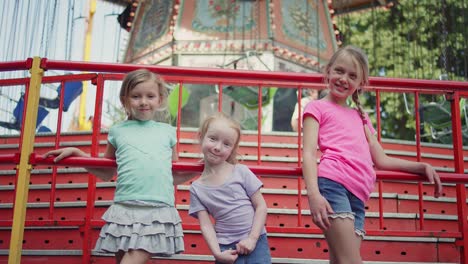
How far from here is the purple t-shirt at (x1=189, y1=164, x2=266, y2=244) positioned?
6.93 ft

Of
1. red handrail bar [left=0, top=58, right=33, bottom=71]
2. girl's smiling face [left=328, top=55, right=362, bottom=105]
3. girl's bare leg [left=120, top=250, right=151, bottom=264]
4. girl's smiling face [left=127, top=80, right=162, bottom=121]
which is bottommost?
girl's bare leg [left=120, top=250, right=151, bottom=264]

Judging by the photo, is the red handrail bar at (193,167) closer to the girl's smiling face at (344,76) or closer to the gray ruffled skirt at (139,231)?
the gray ruffled skirt at (139,231)

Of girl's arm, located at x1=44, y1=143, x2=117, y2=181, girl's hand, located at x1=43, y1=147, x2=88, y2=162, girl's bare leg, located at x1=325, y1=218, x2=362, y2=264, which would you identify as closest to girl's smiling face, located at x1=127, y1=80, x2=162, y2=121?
girl's arm, located at x1=44, y1=143, x2=117, y2=181

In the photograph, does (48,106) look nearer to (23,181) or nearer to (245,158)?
(245,158)

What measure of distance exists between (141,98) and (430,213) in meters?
3.08

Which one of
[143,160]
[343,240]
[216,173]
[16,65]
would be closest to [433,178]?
[343,240]

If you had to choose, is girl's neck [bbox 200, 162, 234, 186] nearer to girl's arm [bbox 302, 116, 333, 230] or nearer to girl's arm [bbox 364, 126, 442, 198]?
girl's arm [bbox 302, 116, 333, 230]

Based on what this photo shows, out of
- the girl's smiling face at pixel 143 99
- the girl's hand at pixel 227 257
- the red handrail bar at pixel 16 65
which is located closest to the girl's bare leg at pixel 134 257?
the girl's hand at pixel 227 257

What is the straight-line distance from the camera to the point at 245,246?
79.7 inches

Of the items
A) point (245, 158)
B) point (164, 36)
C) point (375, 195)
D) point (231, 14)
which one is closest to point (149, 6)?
point (164, 36)

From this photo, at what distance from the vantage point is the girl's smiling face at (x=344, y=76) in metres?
2.26

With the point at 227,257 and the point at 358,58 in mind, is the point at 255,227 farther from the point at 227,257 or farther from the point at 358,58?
the point at 358,58

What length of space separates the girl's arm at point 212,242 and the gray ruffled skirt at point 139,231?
0.54ft

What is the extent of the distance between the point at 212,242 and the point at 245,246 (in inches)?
5.4
